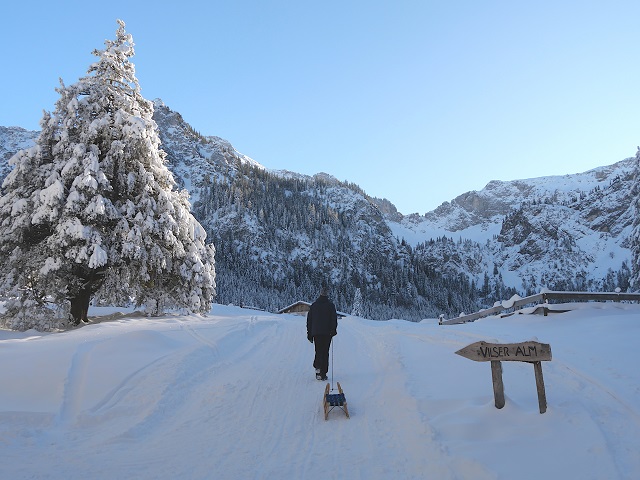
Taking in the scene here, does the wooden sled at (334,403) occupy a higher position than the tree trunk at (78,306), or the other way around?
the tree trunk at (78,306)

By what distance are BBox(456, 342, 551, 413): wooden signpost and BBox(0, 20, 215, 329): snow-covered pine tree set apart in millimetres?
11724

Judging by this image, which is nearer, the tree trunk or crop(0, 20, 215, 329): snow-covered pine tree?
crop(0, 20, 215, 329): snow-covered pine tree

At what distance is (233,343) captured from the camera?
1319cm

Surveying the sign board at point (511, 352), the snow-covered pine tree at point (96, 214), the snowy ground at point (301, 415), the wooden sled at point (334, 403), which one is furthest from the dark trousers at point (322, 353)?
the snow-covered pine tree at point (96, 214)

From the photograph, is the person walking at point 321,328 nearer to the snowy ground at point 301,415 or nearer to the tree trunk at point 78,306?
the snowy ground at point 301,415

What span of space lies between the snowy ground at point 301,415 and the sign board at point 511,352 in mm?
649

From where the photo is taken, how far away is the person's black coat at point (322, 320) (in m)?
8.89

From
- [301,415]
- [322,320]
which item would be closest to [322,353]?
[322,320]

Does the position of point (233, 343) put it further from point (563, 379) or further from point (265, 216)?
point (265, 216)

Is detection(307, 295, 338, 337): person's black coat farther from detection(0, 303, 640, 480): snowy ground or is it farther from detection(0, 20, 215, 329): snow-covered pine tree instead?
detection(0, 20, 215, 329): snow-covered pine tree

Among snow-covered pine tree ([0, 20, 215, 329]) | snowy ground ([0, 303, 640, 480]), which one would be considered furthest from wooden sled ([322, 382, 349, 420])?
snow-covered pine tree ([0, 20, 215, 329])

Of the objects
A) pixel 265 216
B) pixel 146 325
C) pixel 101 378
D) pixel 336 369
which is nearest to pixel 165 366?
pixel 101 378

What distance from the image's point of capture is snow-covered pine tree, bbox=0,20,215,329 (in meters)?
13.8

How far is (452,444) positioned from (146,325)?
11.8 meters
